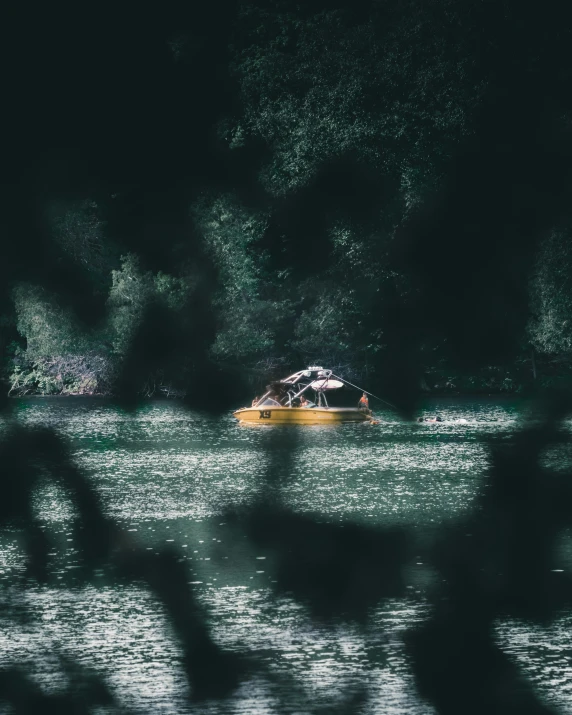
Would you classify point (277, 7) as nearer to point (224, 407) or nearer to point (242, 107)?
point (242, 107)

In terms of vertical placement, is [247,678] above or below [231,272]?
below

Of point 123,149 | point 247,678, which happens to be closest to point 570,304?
point 123,149

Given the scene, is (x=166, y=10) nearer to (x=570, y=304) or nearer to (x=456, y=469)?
(x=570, y=304)

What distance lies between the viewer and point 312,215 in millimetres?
1125

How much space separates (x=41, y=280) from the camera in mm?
1134

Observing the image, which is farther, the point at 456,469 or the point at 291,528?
the point at 456,469

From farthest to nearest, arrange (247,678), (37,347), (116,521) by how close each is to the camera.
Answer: (247,678) → (116,521) → (37,347)

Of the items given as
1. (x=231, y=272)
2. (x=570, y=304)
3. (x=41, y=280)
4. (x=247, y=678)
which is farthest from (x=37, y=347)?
(x=247, y=678)

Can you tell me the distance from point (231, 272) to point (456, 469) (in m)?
19.4

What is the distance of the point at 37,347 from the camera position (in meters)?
1.11

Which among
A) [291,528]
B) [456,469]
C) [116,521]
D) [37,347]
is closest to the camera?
[37,347]

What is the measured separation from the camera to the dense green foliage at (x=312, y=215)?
109 cm

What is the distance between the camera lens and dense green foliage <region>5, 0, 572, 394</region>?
1.09 metres

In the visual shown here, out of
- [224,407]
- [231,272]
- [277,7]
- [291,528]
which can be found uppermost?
[277,7]
